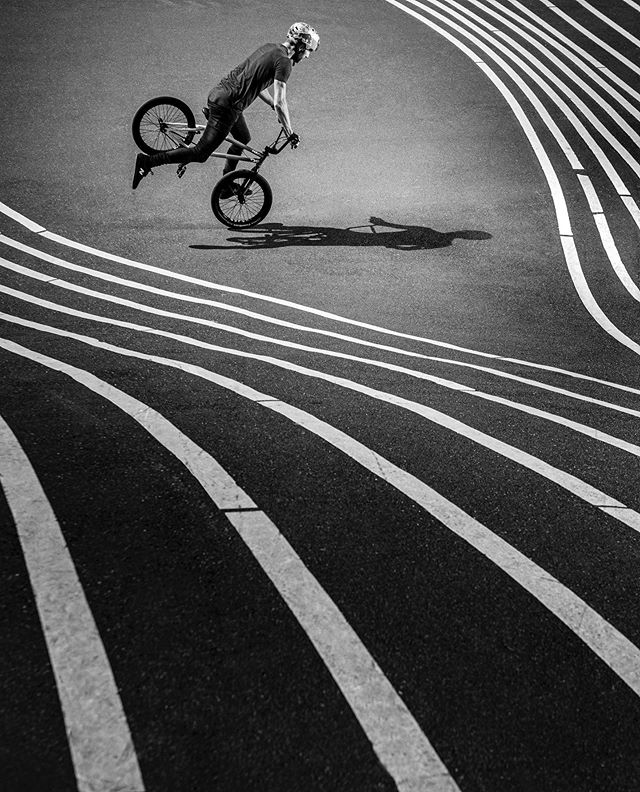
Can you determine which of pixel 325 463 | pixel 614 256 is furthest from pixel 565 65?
pixel 325 463

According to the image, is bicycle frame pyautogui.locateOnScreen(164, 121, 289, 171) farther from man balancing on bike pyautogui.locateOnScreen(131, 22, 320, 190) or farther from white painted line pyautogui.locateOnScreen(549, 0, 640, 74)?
white painted line pyautogui.locateOnScreen(549, 0, 640, 74)

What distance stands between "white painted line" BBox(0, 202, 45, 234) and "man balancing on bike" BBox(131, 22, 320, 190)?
1709mm

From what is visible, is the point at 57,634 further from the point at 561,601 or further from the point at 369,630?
the point at 561,601

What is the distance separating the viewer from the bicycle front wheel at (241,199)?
1302 centimetres

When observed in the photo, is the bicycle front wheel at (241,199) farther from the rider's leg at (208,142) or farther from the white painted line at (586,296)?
the white painted line at (586,296)

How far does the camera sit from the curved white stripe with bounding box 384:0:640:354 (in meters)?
11.4

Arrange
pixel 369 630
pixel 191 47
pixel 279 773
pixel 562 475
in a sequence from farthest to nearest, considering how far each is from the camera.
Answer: pixel 191 47 → pixel 562 475 → pixel 369 630 → pixel 279 773

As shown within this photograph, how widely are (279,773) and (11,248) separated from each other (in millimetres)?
10261

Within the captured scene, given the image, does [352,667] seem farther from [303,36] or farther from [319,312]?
[303,36]

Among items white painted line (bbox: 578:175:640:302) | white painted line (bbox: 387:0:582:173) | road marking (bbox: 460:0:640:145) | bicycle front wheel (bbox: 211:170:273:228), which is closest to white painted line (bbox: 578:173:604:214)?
white painted line (bbox: 578:175:640:302)

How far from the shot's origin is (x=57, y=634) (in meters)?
3.32

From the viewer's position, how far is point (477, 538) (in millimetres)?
4656

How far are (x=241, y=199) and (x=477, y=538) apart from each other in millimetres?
9595

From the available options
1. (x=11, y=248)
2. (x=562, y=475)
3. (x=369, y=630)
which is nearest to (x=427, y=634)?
(x=369, y=630)
